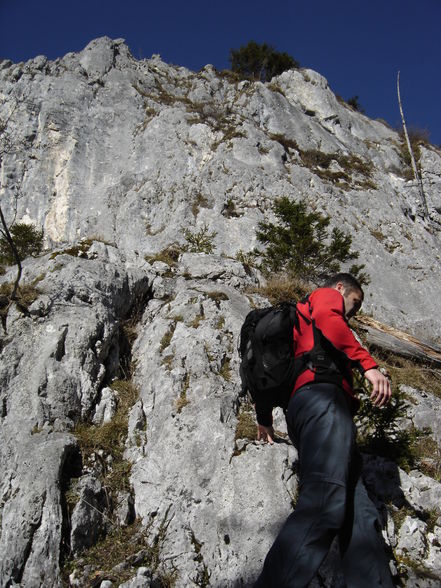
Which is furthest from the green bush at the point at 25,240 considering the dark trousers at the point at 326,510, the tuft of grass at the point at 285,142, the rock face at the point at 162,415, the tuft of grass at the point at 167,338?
the dark trousers at the point at 326,510

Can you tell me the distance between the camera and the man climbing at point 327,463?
247 centimetres

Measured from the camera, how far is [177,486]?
4160 millimetres

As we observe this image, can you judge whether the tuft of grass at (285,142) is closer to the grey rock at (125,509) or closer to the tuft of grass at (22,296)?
the tuft of grass at (22,296)

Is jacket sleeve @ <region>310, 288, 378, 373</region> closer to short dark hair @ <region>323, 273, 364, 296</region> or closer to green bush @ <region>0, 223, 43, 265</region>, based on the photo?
short dark hair @ <region>323, 273, 364, 296</region>

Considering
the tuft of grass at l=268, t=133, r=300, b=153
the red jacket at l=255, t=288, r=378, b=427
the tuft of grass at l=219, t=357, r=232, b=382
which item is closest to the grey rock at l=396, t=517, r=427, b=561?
the red jacket at l=255, t=288, r=378, b=427

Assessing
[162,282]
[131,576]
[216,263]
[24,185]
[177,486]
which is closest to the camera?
[131,576]

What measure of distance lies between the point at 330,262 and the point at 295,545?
39.2 feet

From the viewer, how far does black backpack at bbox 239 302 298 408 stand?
126 inches

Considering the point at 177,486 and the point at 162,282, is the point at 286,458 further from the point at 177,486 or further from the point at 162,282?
the point at 162,282

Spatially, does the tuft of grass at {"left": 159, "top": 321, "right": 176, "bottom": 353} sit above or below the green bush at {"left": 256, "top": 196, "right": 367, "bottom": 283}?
below

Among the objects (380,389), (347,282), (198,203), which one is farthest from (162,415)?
(198,203)

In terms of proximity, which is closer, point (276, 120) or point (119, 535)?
point (119, 535)

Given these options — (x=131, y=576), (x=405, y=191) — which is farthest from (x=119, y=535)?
(x=405, y=191)

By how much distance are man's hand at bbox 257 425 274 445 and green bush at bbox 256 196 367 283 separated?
798cm
